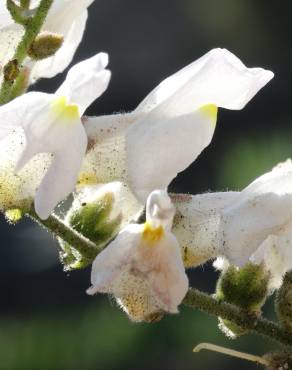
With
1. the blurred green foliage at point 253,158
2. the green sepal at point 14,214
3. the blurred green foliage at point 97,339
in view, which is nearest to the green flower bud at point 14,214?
the green sepal at point 14,214

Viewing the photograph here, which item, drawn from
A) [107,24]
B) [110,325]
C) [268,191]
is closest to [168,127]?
[268,191]

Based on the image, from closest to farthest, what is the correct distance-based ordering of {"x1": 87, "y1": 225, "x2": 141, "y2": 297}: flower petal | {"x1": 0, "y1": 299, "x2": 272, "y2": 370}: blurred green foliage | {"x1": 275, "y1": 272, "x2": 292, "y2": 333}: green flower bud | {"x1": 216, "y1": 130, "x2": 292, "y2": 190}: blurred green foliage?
{"x1": 87, "y1": 225, "x2": 141, "y2": 297}: flower petal
{"x1": 275, "y1": 272, "x2": 292, "y2": 333}: green flower bud
{"x1": 216, "y1": 130, "x2": 292, "y2": 190}: blurred green foliage
{"x1": 0, "y1": 299, "x2": 272, "y2": 370}: blurred green foliage

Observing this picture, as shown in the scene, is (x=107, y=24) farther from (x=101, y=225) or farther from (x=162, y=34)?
(x=101, y=225)

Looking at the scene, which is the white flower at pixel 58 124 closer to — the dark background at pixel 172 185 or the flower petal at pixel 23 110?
the flower petal at pixel 23 110

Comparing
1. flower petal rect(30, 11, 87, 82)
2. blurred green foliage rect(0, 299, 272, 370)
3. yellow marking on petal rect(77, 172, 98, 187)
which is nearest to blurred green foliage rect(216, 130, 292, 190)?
blurred green foliage rect(0, 299, 272, 370)

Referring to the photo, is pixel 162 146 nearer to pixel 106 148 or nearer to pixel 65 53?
pixel 106 148

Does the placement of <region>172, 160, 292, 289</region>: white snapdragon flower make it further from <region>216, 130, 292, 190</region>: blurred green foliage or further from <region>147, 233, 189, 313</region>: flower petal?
<region>216, 130, 292, 190</region>: blurred green foliage

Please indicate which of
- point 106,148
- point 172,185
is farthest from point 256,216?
point 172,185
